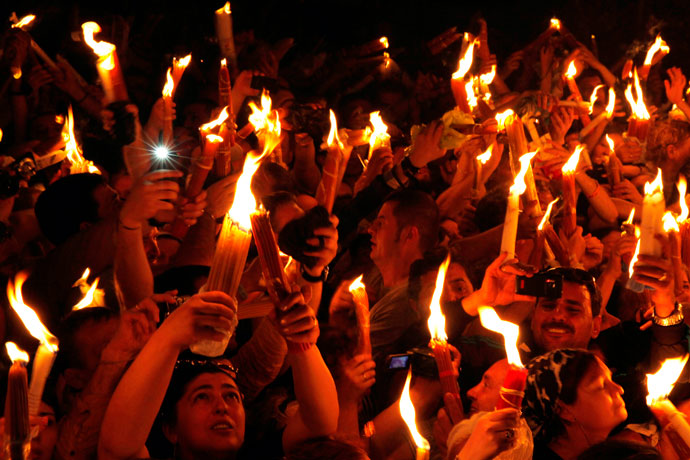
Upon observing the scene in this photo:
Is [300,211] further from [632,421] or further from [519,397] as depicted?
[519,397]

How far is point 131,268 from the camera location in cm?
329

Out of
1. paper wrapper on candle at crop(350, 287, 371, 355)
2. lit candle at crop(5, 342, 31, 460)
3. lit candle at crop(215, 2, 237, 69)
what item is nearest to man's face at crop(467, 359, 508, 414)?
paper wrapper on candle at crop(350, 287, 371, 355)

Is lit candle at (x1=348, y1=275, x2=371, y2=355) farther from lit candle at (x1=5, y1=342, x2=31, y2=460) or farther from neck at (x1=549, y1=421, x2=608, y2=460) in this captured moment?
lit candle at (x1=5, y1=342, x2=31, y2=460)

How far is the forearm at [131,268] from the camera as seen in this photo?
128 inches

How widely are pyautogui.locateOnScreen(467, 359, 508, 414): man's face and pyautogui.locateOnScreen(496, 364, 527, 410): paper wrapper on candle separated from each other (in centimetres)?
110

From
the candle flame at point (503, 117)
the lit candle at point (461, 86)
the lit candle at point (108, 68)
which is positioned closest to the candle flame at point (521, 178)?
the candle flame at point (503, 117)

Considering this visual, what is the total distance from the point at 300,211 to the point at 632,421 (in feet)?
5.13

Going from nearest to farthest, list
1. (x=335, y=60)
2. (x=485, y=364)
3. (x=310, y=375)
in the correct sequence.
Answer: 1. (x=310, y=375)
2. (x=485, y=364)
3. (x=335, y=60)

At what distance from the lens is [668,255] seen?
3.58 metres

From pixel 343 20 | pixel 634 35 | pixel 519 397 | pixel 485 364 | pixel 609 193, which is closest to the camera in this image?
pixel 519 397

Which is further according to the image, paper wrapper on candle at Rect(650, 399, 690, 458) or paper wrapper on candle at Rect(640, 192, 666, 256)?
paper wrapper on candle at Rect(640, 192, 666, 256)

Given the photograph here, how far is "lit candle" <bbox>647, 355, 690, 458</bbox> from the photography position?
205 centimetres

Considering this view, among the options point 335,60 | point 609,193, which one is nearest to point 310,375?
point 609,193

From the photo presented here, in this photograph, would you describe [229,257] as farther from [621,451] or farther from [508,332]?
[621,451]
